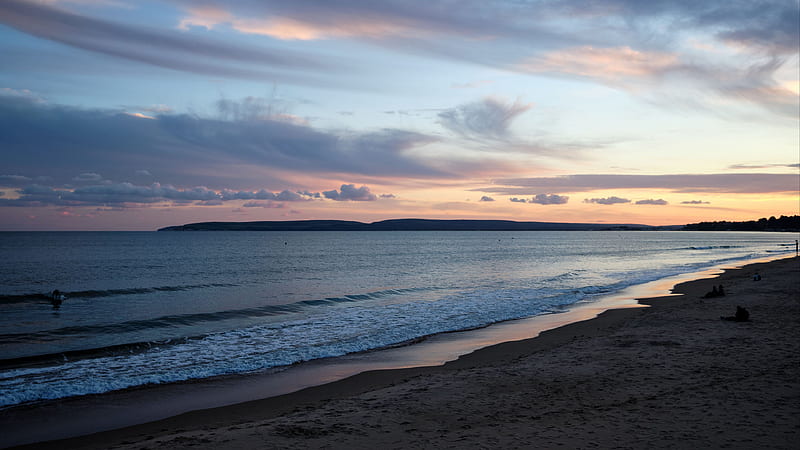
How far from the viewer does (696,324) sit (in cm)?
1519

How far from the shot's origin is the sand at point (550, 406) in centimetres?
661

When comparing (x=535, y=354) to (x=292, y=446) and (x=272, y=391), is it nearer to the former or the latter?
(x=272, y=391)

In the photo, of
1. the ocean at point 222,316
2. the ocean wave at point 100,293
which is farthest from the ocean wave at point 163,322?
the ocean wave at point 100,293

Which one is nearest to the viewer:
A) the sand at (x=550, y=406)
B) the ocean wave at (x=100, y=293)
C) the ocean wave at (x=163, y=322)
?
the sand at (x=550, y=406)

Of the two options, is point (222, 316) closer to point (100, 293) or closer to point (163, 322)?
point (163, 322)

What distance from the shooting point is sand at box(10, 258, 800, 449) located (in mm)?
6613

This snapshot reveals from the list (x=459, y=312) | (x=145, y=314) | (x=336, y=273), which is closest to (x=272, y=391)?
(x=459, y=312)

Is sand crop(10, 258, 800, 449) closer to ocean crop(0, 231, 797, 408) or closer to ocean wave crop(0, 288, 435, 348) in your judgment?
ocean crop(0, 231, 797, 408)

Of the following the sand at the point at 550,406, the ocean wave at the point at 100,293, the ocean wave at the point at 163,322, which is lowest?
the ocean wave at the point at 100,293

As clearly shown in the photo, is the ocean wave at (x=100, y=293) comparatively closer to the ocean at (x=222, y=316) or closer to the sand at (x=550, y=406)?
the ocean at (x=222, y=316)

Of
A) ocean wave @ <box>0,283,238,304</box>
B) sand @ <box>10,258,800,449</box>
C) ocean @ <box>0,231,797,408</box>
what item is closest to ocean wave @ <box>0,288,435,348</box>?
ocean @ <box>0,231,797,408</box>

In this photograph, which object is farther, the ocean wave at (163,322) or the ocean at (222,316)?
the ocean wave at (163,322)

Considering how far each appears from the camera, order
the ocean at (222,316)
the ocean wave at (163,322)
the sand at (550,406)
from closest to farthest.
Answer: the sand at (550,406) < the ocean at (222,316) < the ocean wave at (163,322)

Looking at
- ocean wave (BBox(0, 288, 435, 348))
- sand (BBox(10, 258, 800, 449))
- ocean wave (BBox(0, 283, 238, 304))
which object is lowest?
ocean wave (BBox(0, 283, 238, 304))
